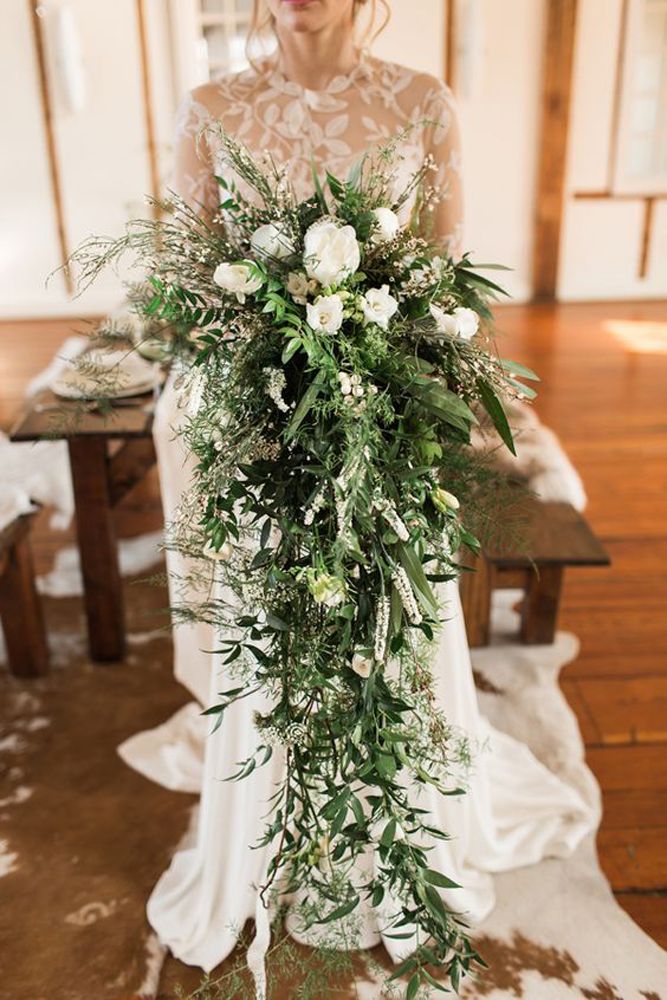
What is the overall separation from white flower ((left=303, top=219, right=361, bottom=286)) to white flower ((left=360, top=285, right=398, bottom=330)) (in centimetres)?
4

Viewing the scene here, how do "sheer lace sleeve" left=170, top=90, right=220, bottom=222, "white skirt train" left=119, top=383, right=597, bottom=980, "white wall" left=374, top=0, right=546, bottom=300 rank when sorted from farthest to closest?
"white wall" left=374, top=0, right=546, bottom=300 → "sheer lace sleeve" left=170, top=90, right=220, bottom=222 → "white skirt train" left=119, top=383, right=597, bottom=980

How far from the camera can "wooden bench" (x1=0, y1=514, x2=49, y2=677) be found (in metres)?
2.38

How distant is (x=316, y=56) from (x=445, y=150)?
302 mm

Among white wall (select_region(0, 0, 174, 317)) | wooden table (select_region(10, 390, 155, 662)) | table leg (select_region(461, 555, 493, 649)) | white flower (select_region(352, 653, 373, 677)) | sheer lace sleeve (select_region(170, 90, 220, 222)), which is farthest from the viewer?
white wall (select_region(0, 0, 174, 317))

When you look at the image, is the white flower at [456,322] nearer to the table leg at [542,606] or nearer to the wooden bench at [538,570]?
the wooden bench at [538,570]

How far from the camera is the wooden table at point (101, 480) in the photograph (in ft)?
7.74

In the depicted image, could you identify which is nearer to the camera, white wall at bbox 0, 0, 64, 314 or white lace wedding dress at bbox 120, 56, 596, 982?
white lace wedding dress at bbox 120, 56, 596, 982

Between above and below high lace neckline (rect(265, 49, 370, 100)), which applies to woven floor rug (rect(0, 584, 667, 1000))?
below

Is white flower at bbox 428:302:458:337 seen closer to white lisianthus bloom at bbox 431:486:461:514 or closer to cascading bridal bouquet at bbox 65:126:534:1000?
cascading bridal bouquet at bbox 65:126:534:1000

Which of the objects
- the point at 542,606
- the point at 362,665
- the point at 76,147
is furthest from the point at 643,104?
the point at 362,665

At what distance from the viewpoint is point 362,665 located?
1.26 metres

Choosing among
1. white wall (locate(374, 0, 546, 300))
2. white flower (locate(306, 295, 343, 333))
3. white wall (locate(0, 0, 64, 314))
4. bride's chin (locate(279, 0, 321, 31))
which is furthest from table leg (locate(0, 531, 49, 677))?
white wall (locate(374, 0, 546, 300))

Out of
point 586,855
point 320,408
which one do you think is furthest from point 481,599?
point 320,408

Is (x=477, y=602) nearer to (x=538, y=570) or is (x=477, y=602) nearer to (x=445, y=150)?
(x=538, y=570)
